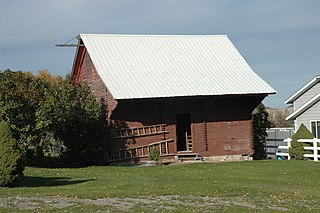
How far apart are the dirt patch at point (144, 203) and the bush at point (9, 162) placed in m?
3.29

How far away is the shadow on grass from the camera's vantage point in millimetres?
20411

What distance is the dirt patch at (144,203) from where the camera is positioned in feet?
45.3

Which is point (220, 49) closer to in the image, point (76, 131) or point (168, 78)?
point (168, 78)

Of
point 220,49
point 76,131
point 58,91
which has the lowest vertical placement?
point 76,131

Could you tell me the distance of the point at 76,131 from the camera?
3181cm

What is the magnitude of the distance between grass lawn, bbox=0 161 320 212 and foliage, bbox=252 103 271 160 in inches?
389

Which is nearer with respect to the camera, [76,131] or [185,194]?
[185,194]

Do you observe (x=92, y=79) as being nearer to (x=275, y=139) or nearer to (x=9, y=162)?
(x=275, y=139)

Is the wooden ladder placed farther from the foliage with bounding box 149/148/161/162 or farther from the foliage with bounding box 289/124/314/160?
the foliage with bounding box 289/124/314/160

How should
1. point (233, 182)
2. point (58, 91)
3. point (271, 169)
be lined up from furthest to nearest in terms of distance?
point (58, 91), point (271, 169), point (233, 182)

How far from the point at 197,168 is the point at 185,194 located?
1181cm

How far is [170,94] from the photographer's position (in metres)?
31.8

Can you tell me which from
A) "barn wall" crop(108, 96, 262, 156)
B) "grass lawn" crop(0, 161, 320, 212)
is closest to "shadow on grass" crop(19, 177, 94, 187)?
"grass lawn" crop(0, 161, 320, 212)

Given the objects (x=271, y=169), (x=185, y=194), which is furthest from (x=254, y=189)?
(x=271, y=169)
